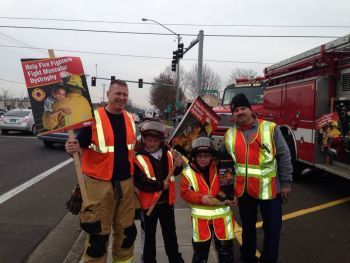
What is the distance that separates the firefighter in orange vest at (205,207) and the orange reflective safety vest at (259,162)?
0.30 metres

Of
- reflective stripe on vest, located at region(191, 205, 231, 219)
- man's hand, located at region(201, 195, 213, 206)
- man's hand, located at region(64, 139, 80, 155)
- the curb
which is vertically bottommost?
the curb

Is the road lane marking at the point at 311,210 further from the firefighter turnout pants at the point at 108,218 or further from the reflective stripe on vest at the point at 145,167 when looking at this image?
the firefighter turnout pants at the point at 108,218

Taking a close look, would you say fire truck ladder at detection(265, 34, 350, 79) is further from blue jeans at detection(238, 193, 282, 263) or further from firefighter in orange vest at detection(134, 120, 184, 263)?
firefighter in orange vest at detection(134, 120, 184, 263)

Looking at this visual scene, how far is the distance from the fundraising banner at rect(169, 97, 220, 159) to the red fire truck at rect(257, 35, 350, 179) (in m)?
3.25

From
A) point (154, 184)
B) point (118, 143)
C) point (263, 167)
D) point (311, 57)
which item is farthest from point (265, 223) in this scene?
point (311, 57)

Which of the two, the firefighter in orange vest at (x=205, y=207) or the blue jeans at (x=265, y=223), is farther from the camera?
the blue jeans at (x=265, y=223)

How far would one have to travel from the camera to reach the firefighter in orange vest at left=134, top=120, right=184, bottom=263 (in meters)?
3.96

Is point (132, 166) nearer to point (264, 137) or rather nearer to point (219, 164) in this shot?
point (219, 164)

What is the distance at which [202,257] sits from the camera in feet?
12.7

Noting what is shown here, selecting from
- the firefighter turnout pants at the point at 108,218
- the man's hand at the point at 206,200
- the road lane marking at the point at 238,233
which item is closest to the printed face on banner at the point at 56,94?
the firefighter turnout pants at the point at 108,218

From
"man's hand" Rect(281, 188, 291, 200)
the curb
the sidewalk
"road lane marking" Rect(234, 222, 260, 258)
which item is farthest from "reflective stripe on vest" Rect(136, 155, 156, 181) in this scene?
"road lane marking" Rect(234, 222, 260, 258)

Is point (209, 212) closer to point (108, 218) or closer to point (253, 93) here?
point (108, 218)

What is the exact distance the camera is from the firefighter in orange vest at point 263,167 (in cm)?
402

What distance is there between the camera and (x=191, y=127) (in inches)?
170
